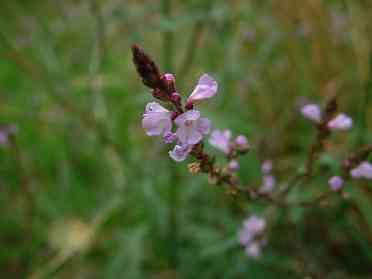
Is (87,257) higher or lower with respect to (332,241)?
higher

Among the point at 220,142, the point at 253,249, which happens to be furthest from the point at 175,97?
the point at 253,249

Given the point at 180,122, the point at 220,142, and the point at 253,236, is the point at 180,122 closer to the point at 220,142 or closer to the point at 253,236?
the point at 220,142

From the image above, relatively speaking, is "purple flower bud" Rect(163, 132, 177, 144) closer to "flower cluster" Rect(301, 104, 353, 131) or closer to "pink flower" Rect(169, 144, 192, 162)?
"pink flower" Rect(169, 144, 192, 162)

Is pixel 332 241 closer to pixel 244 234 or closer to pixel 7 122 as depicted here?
pixel 244 234

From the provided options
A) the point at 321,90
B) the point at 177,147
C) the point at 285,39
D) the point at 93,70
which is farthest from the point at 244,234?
the point at 285,39

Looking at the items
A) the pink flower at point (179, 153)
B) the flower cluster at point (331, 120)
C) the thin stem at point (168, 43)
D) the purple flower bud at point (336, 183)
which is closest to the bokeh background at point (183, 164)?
the thin stem at point (168, 43)

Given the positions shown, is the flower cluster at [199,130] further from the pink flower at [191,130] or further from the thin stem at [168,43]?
the thin stem at [168,43]
